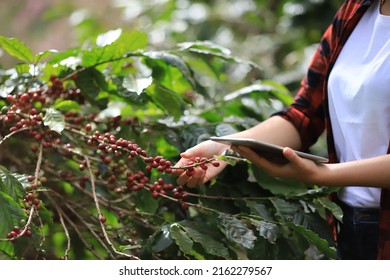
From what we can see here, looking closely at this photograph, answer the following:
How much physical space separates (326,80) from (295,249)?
382 millimetres

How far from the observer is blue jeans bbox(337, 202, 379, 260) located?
1197 millimetres

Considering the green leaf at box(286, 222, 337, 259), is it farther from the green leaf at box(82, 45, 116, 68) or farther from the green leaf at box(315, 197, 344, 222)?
the green leaf at box(82, 45, 116, 68)

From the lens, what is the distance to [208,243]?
3.93 feet

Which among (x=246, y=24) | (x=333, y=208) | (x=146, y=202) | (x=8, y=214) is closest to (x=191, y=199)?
(x=146, y=202)

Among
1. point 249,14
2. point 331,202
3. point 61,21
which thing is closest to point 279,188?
point 331,202

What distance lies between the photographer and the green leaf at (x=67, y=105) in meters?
1.34

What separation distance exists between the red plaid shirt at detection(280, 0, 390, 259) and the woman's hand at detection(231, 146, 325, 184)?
8.8 inches

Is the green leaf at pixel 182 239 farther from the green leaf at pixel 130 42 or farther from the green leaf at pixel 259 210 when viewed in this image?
the green leaf at pixel 130 42

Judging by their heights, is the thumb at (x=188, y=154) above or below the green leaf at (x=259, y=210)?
above

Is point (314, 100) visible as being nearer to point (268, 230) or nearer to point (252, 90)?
point (252, 90)

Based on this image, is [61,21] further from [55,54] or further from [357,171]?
[357,171]

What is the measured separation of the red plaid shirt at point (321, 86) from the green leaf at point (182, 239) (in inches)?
13.9

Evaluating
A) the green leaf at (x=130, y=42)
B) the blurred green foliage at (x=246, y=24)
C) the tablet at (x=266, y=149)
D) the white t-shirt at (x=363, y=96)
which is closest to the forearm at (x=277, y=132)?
the white t-shirt at (x=363, y=96)

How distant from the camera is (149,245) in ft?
3.99
